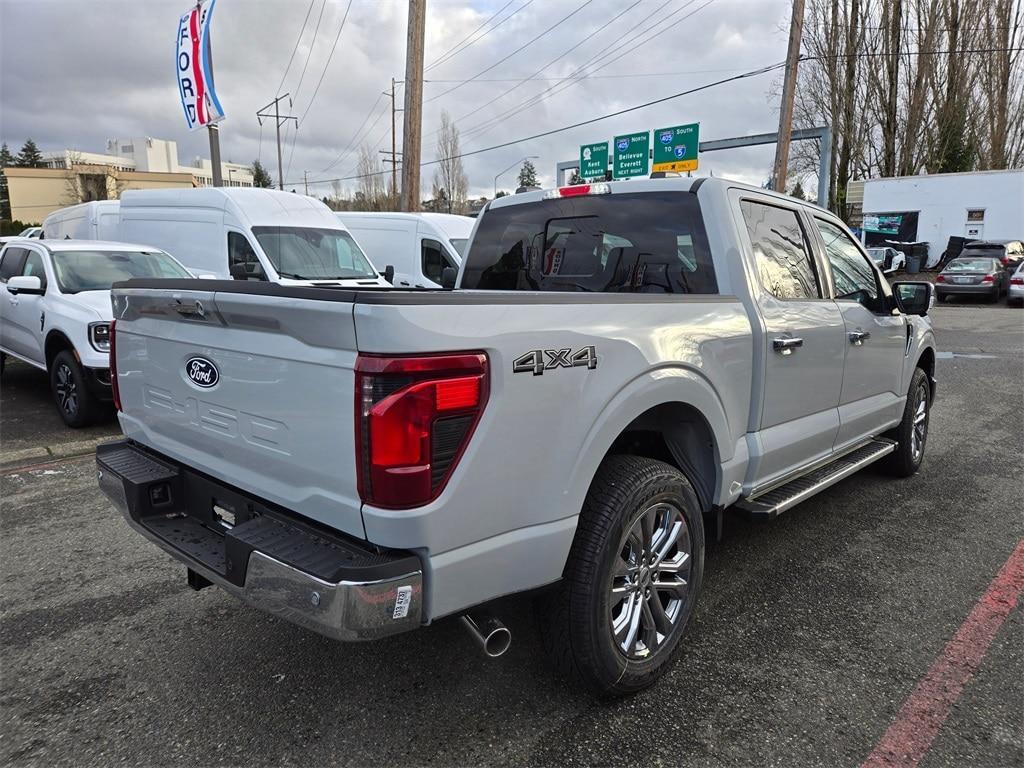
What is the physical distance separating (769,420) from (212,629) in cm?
274

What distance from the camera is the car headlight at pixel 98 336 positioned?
6.62 metres

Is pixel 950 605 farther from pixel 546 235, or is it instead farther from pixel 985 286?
pixel 985 286

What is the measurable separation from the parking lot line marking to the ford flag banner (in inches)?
508

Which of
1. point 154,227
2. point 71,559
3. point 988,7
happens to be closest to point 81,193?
point 154,227

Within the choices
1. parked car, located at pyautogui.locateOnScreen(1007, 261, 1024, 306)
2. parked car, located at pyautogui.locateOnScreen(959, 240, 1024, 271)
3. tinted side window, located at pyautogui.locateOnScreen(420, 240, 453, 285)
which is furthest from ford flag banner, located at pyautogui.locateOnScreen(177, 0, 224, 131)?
parked car, located at pyautogui.locateOnScreen(959, 240, 1024, 271)

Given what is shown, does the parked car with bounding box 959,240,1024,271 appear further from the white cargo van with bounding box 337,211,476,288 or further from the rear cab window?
the rear cab window

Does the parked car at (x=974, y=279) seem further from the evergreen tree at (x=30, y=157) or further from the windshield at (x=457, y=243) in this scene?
the evergreen tree at (x=30, y=157)

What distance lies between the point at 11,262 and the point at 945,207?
32051 millimetres

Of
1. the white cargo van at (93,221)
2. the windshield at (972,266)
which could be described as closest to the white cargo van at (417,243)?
the white cargo van at (93,221)

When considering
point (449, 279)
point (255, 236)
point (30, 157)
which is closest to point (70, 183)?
point (30, 157)

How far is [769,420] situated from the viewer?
134 inches

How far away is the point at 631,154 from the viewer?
26344 millimetres

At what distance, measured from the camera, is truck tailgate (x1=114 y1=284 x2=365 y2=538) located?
79.3 inches

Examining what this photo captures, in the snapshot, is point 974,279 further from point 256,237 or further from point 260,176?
point 260,176
